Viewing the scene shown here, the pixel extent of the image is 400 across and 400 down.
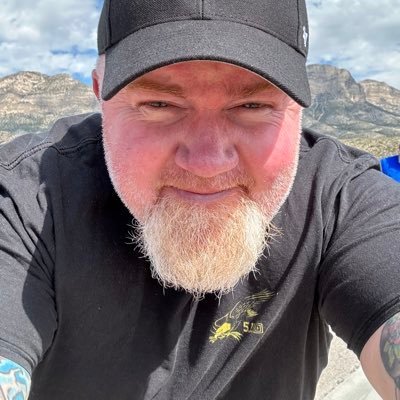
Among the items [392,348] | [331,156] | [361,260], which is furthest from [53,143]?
[392,348]

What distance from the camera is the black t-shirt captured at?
5.11 feet

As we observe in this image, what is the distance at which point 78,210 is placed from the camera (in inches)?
66.1

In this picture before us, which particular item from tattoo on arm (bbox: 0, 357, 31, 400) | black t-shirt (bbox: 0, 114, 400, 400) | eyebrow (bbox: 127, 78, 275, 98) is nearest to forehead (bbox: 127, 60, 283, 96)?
eyebrow (bbox: 127, 78, 275, 98)

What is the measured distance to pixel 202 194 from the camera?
1612 mm

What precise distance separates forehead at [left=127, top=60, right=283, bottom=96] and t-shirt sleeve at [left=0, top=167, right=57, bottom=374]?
0.55 meters

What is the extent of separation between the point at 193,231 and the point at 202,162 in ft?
0.79

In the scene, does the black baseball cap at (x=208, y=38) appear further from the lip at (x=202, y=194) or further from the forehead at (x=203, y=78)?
the lip at (x=202, y=194)

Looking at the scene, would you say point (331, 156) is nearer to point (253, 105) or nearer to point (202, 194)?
point (253, 105)

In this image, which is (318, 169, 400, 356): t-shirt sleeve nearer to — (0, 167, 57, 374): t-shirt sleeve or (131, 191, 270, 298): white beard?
(131, 191, 270, 298): white beard

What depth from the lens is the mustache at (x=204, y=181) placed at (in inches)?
62.5

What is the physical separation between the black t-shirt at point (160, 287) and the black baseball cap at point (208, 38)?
0.42 m

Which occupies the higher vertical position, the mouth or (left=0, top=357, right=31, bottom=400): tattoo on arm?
the mouth

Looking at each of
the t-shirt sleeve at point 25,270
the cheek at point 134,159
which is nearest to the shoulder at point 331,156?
the cheek at point 134,159

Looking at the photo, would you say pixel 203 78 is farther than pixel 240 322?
No
